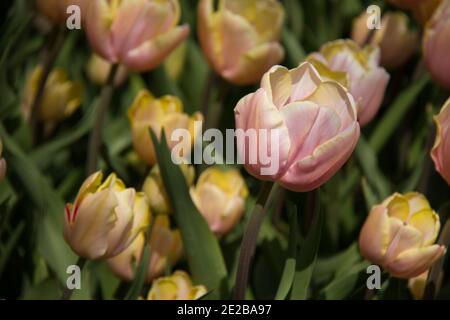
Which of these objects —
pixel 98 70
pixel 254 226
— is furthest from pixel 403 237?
pixel 98 70

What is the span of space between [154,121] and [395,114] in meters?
0.33

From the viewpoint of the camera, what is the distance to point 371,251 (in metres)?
0.82

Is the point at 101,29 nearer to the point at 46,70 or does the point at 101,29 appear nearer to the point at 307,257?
the point at 46,70

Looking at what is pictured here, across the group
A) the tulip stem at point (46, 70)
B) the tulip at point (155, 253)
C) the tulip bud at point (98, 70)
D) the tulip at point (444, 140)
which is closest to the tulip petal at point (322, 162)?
the tulip at point (444, 140)

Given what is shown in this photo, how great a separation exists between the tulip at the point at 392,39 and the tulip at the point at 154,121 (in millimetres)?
316

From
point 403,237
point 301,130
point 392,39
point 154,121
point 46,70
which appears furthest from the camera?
point 392,39

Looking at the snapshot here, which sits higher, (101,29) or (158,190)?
(101,29)

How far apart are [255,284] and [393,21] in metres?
0.39

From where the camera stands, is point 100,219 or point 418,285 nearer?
point 100,219

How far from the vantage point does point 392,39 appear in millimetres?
1155

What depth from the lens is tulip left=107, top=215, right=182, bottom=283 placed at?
863mm

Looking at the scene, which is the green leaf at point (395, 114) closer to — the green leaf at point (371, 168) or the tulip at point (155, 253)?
the green leaf at point (371, 168)

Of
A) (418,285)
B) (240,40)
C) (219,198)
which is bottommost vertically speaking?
(418,285)

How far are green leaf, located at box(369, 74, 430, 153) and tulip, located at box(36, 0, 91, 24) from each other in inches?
14.7
